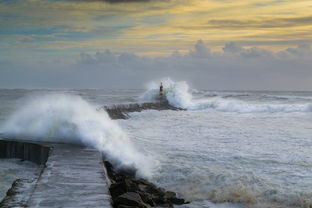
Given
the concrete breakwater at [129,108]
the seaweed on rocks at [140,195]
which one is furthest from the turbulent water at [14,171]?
the concrete breakwater at [129,108]

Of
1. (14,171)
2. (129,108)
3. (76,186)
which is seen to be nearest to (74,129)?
(14,171)

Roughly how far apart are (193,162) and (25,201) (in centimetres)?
435

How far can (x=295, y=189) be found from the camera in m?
6.40

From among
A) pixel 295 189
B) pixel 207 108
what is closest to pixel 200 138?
pixel 295 189

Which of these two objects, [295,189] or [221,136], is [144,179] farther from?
[221,136]

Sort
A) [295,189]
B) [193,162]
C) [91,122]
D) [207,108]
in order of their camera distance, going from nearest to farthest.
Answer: [295,189]
[193,162]
[91,122]
[207,108]

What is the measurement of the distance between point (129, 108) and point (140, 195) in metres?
16.6

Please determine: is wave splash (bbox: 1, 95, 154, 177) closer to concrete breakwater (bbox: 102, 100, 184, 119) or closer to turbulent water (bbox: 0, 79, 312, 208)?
turbulent water (bbox: 0, 79, 312, 208)

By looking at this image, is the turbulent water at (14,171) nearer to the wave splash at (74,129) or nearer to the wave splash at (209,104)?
the wave splash at (74,129)

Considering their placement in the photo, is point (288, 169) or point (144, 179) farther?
point (288, 169)

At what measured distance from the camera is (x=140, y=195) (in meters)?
5.73

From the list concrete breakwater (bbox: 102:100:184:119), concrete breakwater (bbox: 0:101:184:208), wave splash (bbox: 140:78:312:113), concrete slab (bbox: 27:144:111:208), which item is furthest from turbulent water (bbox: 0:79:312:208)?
wave splash (bbox: 140:78:312:113)

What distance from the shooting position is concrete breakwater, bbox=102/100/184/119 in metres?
19.4

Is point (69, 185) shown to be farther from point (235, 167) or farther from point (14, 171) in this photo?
point (235, 167)
